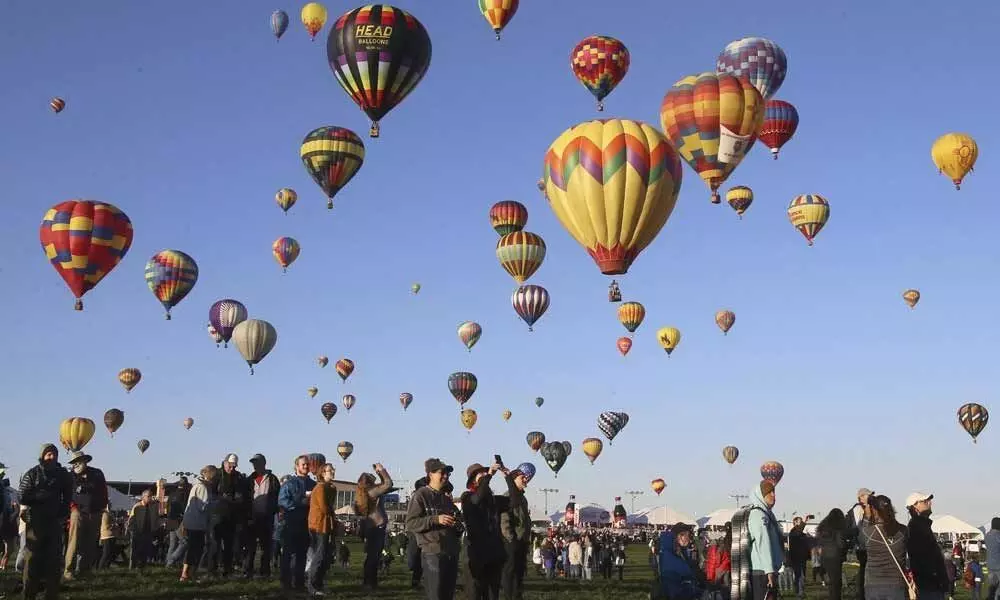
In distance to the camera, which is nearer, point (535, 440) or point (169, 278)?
point (169, 278)

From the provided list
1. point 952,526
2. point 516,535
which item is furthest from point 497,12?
point 952,526

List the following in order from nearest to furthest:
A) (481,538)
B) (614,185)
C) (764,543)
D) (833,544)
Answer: (481,538) < (764,543) < (833,544) < (614,185)

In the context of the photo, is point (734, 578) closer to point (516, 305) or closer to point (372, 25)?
point (372, 25)

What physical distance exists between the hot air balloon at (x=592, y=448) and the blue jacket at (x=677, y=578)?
71.9 metres

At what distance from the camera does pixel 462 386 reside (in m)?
71.6

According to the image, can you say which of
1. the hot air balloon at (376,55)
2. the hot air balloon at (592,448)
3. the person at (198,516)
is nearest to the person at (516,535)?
the person at (198,516)

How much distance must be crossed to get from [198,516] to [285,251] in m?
47.3

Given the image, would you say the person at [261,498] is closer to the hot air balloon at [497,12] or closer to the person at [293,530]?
the person at [293,530]

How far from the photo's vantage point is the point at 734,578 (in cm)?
1185

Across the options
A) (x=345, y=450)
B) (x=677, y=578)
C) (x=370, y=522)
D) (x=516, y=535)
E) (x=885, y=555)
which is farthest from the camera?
(x=345, y=450)

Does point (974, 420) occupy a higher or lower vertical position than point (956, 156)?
lower

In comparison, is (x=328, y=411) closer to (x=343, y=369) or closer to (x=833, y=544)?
(x=343, y=369)

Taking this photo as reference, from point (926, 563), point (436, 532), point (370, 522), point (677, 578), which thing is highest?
point (370, 522)

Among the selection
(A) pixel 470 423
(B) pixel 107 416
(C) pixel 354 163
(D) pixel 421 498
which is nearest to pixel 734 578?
(D) pixel 421 498
